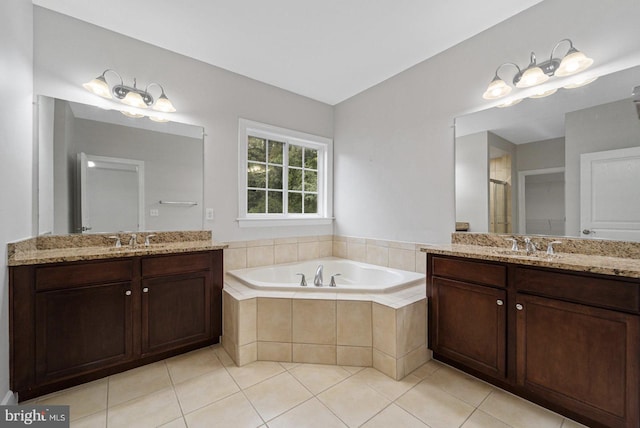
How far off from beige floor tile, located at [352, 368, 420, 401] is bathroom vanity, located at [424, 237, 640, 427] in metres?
0.37

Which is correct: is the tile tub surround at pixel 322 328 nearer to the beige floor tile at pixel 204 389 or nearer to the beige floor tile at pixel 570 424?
the beige floor tile at pixel 204 389

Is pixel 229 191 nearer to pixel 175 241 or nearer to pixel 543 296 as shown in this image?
pixel 175 241

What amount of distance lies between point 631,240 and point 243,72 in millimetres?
3366

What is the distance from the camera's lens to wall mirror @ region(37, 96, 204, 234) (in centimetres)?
199

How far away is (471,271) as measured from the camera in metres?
1.81

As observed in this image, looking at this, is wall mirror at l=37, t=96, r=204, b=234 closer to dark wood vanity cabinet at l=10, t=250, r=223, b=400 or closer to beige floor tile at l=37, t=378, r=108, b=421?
dark wood vanity cabinet at l=10, t=250, r=223, b=400

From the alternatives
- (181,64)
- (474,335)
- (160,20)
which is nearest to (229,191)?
(181,64)

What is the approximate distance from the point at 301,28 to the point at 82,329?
2663 mm

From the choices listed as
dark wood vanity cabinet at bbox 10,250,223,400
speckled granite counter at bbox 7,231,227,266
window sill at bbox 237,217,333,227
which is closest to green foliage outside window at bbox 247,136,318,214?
window sill at bbox 237,217,333,227

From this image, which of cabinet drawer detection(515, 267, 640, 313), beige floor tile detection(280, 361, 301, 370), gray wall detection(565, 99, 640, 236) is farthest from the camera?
beige floor tile detection(280, 361, 301, 370)

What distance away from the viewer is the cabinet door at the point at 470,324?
1.67 m

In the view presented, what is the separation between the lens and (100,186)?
2.15 metres

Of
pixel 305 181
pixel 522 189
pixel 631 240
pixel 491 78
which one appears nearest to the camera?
pixel 631 240

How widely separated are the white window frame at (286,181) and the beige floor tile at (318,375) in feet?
5.04
